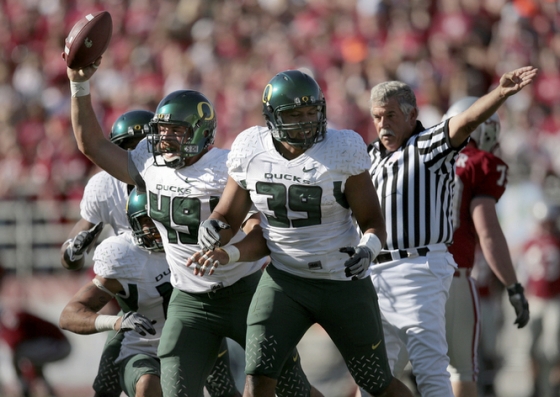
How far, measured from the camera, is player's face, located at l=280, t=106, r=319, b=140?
3986 millimetres

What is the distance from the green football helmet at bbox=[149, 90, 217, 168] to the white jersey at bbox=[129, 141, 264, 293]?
0.06 m

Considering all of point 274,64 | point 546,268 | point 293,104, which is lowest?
point 546,268

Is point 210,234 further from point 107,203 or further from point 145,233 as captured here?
point 107,203

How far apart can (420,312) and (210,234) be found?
1.26 meters

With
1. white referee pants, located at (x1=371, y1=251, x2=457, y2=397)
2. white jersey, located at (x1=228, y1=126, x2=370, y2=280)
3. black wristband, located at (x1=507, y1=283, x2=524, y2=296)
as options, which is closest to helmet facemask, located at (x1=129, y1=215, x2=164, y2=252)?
white jersey, located at (x1=228, y1=126, x2=370, y2=280)

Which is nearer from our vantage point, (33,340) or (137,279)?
(137,279)

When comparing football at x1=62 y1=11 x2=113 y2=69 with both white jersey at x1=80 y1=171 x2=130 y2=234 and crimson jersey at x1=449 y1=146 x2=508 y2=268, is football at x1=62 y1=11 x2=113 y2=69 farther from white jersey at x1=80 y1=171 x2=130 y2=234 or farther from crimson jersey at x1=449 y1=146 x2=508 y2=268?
crimson jersey at x1=449 y1=146 x2=508 y2=268

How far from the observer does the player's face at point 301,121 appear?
13.1 ft

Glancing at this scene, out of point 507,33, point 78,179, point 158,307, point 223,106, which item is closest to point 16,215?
point 78,179

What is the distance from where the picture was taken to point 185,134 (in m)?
4.34

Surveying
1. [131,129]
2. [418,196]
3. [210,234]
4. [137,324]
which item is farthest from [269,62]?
[210,234]

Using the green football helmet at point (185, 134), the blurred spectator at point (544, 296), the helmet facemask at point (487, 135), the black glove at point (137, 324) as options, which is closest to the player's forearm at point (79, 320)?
the black glove at point (137, 324)

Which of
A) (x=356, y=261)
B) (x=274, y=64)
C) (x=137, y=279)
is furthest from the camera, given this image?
(x=274, y=64)

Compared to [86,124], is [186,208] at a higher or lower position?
lower
